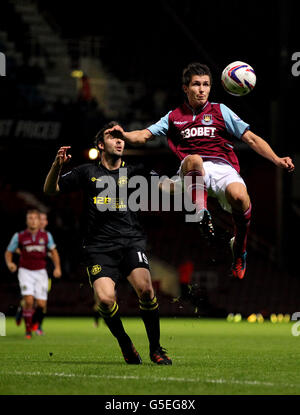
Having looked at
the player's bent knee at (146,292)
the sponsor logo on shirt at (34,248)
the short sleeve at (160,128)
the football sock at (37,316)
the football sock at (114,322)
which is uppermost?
the short sleeve at (160,128)

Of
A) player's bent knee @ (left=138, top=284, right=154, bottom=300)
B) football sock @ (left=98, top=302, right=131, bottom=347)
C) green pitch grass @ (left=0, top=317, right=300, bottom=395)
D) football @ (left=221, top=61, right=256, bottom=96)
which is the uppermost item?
football @ (left=221, top=61, right=256, bottom=96)

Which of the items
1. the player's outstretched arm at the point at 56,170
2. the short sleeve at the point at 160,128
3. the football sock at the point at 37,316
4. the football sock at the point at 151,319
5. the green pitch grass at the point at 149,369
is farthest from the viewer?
the football sock at the point at 37,316

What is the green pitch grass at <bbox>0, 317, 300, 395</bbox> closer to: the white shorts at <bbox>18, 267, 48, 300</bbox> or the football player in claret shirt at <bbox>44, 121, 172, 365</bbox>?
the football player in claret shirt at <bbox>44, 121, 172, 365</bbox>

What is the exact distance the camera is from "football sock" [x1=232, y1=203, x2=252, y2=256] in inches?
320

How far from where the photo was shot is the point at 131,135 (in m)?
7.66

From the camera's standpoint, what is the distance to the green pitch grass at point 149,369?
19.3 feet

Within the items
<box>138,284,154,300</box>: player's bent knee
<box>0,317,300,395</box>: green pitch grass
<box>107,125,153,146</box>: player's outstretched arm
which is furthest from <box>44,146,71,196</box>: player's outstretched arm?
<box>0,317,300,395</box>: green pitch grass

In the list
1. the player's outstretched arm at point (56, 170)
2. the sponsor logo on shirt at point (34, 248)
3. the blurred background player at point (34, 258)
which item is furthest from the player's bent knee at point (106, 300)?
the sponsor logo on shirt at point (34, 248)

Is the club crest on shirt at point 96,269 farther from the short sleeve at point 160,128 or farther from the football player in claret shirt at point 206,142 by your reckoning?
the short sleeve at point 160,128

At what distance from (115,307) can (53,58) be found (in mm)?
18978

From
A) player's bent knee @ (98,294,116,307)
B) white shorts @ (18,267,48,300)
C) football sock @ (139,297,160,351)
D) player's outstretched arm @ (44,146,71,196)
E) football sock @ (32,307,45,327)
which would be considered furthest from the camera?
football sock @ (32,307,45,327)

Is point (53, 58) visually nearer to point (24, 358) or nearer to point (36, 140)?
point (36, 140)

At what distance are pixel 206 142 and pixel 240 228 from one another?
0.99m
